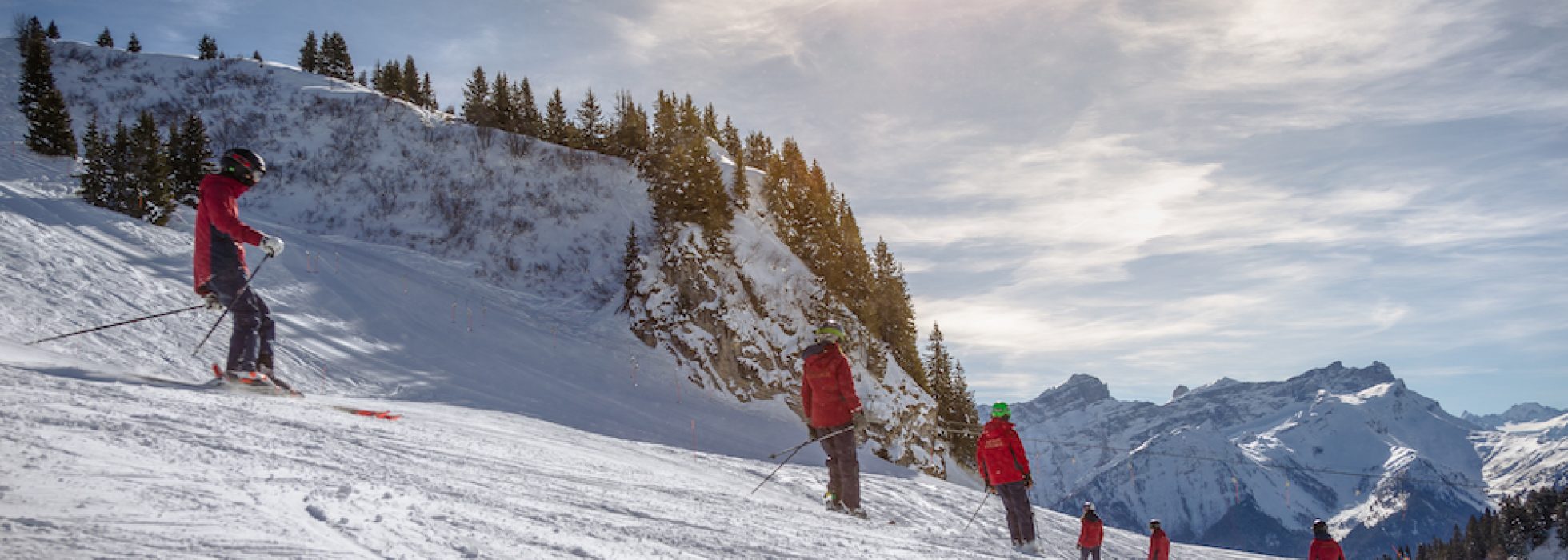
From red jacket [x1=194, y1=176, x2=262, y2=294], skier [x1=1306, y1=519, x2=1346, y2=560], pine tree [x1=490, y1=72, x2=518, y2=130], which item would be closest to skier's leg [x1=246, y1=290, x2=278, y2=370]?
red jacket [x1=194, y1=176, x2=262, y2=294]

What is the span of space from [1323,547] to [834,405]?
27.5 feet

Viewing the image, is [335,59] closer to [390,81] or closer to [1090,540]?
[390,81]

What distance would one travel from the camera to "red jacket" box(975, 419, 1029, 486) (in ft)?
35.4

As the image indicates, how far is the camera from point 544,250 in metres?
38.5

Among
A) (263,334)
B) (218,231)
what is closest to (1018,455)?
(263,334)

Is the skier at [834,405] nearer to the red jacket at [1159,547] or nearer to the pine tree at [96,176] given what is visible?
the red jacket at [1159,547]

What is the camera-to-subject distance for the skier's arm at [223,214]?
8.61 meters

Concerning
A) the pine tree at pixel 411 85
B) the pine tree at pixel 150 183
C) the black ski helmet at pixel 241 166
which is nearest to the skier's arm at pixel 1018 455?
the black ski helmet at pixel 241 166

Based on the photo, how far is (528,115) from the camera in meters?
49.7

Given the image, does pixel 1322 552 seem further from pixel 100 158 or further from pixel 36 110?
pixel 36 110

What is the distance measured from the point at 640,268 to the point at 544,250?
7.15 meters

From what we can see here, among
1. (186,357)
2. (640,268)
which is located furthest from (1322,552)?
(640,268)

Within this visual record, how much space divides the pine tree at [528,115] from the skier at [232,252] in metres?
41.3

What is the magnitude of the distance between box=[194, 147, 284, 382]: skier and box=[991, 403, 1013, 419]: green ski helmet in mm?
8847
